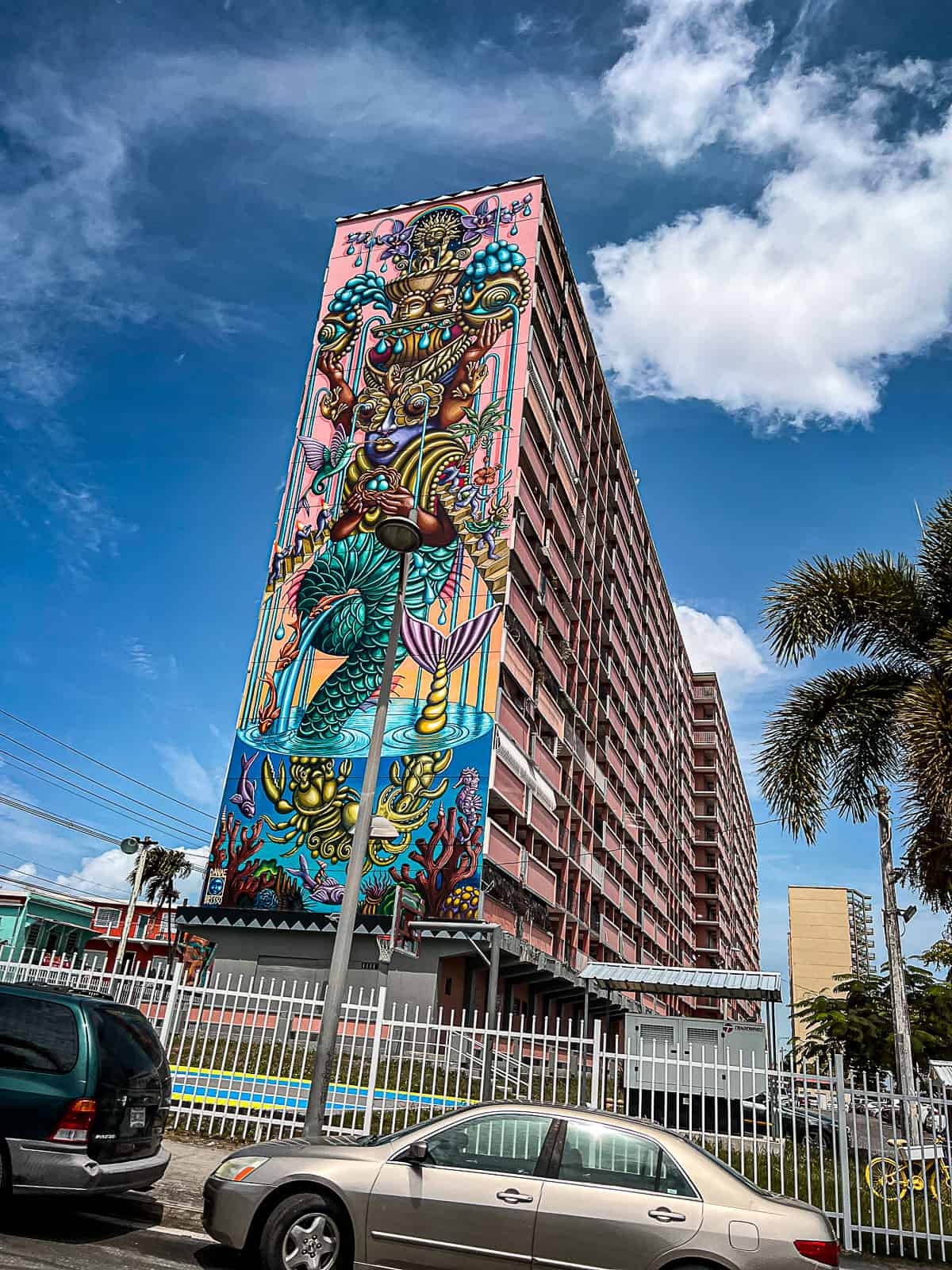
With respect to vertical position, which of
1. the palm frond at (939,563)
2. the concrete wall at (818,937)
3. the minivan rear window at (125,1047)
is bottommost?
the minivan rear window at (125,1047)

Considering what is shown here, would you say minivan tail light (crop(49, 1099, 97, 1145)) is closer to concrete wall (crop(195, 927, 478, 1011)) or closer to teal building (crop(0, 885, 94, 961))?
concrete wall (crop(195, 927, 478, 1011))

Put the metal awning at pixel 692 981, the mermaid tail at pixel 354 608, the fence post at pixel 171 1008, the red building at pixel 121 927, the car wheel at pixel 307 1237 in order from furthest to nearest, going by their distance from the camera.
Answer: the red building at pixel 121 927, the mermaid tail at pixel 354 608, the metal awning at pixel 692 981, the fence post at pixel 171 1008, the car wheel at pixel 307 1237

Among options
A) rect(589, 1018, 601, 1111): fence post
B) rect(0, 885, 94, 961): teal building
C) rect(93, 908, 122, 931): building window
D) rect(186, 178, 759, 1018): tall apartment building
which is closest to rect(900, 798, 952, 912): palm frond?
rect(589, 1018, 601, 1111): fence post

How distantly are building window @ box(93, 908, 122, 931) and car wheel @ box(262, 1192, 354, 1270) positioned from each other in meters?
60.1

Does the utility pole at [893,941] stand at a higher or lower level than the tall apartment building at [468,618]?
lower

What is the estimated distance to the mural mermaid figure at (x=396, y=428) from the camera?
34.4 m

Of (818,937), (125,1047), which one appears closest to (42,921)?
(125,1047)

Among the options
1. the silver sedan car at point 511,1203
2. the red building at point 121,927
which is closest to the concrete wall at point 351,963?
the silver sedan car at point 511,1203

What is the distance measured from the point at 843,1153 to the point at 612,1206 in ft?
17.3

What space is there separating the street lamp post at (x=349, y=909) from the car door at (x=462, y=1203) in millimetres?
3467

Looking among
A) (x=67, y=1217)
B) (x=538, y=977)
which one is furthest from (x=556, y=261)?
(x=67, y=1217)

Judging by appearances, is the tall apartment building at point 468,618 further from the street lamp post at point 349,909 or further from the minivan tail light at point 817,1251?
the minivan tail light at point 817,1251

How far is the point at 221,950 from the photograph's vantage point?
31156mm

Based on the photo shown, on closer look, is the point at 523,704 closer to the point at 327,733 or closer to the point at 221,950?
the point at 327,733
